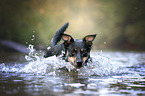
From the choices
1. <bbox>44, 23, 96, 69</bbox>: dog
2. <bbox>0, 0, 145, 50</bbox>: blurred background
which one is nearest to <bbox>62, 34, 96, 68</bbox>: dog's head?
<bbox>44, 23, 96, 69</bbox>: dog

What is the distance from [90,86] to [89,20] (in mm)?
37732

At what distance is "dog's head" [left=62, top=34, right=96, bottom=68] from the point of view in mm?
7020

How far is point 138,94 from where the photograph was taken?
4.62 m

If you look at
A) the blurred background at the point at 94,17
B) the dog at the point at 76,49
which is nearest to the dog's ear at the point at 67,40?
the dog at the point at 76,49

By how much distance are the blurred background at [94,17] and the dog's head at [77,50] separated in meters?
20.6

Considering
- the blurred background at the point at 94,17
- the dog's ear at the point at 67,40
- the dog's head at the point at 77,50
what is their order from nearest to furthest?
the dog's head at the point at 77,50, the dog's ear at the point at 67,40, the blurred background at the point at 94,17

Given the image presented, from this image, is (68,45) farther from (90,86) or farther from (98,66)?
(90,86)

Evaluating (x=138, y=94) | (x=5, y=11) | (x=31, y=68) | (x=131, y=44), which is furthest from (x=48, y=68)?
(x=131, y=44)

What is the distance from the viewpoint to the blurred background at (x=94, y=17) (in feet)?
95.0

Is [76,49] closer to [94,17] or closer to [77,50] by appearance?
[77,50]

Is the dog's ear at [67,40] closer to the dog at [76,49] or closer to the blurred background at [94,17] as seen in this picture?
the dog at [76,49]

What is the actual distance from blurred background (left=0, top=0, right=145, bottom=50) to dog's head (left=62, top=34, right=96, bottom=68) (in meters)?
20.6

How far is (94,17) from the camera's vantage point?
43.1 metres

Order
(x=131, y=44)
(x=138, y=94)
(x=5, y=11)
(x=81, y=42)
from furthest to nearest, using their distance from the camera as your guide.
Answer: (x=131, y=44), (x=5, y=11), (x=81, y=42), (x=138, y=94)
